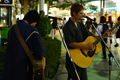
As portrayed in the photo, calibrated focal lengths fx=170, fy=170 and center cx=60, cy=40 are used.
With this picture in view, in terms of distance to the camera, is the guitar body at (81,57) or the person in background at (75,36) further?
the guitar body at (81,57)

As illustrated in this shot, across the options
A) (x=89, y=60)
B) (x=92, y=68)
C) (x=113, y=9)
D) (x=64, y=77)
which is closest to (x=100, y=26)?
(x=92, y=68)

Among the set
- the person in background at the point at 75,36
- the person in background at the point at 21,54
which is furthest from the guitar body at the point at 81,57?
the person in background at the point at 21,54

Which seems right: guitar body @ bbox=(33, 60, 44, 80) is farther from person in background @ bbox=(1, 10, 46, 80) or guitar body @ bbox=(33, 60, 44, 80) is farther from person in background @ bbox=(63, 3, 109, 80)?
person in background @ bbox=(63, 3, 109, 80)

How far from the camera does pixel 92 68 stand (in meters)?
6.43

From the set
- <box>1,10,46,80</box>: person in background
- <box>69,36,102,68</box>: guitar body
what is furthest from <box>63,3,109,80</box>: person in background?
<box>1,10,46,80</box>: person in background

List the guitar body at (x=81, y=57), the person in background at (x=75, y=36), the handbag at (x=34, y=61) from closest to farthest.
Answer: the handbag at (x=34, y=61), the person in background at (x=75, y=36), the guitar body at (x=81, y=57)

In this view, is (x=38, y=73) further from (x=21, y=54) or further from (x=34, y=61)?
(x=21, y=54)

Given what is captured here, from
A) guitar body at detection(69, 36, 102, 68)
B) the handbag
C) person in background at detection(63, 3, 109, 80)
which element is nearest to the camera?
the handbag

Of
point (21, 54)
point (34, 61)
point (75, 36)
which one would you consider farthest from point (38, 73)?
point (75, 36)

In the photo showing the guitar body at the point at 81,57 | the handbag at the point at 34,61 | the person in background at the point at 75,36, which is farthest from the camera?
the guitar body at the point at 81,57

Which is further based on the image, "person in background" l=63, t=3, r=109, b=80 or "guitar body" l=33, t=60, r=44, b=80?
"person in background" l=63, t=3, r=109, b=80

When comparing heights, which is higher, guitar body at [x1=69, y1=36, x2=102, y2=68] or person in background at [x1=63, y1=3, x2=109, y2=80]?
person in background at [x1=63, y1=3, x2=109, y2=80]

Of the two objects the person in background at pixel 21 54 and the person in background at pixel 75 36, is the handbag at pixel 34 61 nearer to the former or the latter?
the person in background at pixel 21 54

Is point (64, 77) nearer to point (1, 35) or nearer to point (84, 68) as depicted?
point (84, 68)
